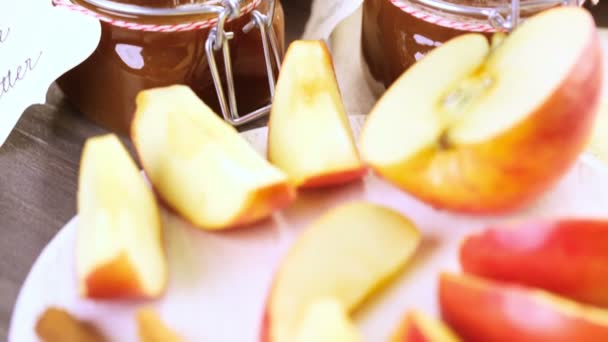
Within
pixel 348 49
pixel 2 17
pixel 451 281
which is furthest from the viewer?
pixel 348 49

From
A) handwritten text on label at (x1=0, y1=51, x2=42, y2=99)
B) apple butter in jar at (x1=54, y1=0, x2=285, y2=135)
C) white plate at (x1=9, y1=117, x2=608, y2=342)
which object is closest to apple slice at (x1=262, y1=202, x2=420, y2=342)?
white plate at (x1=9, y1=117, x2=608, y2=342)

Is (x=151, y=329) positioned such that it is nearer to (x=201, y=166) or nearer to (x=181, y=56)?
(x=201, y=166)

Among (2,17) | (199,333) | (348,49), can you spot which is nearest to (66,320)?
(199,333)

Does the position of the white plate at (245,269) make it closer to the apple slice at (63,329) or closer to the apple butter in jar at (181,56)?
the apple slice at (63,329)

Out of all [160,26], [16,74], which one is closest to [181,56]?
[160,26]

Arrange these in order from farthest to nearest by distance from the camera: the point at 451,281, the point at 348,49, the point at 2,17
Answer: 1. the point at 348,49
2. the point at 2,17
3. the point at 451,281

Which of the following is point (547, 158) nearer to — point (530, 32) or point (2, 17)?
point (530, 32)
